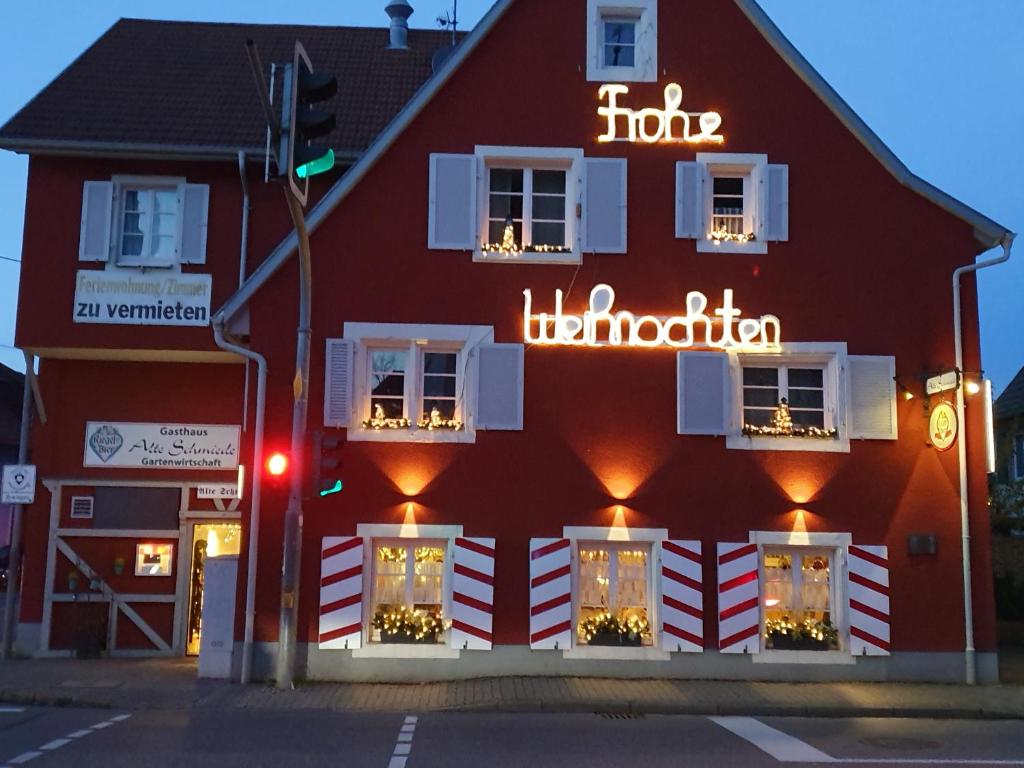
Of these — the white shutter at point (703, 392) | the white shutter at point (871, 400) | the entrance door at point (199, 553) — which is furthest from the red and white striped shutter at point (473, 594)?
the white shutter at point (871, 400)

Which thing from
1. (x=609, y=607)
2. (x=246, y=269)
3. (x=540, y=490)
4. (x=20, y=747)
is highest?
(x=246, y=269)

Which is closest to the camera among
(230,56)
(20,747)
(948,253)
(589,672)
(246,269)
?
(20,747)

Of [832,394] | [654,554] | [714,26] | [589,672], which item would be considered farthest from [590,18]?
[589,672]

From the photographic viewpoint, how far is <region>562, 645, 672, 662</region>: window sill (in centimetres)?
1555

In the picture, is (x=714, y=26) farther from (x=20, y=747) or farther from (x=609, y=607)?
(x=20, y=747)

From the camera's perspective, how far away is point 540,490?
52.4ft

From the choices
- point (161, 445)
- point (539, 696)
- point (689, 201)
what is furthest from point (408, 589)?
point (689, 201)

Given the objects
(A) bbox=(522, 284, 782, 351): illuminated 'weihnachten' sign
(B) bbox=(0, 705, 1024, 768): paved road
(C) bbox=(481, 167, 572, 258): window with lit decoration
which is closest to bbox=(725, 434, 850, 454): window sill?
(A) bbox=(522, 284, 782, 351): illuminated 'weihnachten' sign

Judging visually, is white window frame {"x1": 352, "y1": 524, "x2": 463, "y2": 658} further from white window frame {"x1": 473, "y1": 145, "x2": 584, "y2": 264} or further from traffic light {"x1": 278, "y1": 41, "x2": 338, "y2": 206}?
traffic light {"x1": 278, "y1": 41, "x2": 338, "y2": 206}

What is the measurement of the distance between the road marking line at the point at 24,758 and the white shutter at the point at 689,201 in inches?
428

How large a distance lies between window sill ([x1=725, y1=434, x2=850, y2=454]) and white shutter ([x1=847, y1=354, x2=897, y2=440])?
0.29 metres

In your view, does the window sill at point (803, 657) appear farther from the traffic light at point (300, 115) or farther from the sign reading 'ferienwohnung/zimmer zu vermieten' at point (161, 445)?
the traffic light at point (300, 115)

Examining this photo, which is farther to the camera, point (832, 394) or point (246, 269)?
point (246, 269)

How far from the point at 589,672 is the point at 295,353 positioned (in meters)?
6.21
